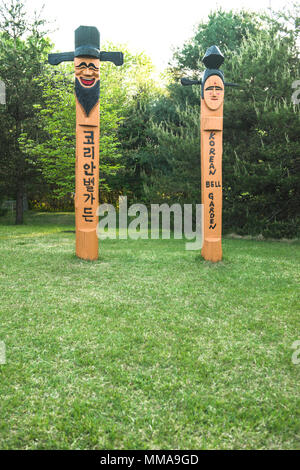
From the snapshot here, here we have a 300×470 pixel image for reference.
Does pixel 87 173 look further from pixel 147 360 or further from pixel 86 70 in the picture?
pixel 147 360

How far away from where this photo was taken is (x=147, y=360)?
10.6 ft

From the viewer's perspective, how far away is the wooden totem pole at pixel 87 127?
7.08m

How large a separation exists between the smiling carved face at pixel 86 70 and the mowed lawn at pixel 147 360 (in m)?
3.62

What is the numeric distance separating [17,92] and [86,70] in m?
10.2

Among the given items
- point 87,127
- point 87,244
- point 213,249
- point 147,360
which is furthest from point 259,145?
point 147,360

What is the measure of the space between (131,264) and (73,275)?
141cm

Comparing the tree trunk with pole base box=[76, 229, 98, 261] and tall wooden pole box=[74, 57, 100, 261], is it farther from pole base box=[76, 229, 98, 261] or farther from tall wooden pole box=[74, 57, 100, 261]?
pole base box=[76, 229, 98, 261]

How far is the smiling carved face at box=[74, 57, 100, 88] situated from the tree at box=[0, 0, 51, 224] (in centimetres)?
959

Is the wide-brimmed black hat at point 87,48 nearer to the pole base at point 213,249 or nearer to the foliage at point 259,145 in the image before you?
the pole base at point 213,249

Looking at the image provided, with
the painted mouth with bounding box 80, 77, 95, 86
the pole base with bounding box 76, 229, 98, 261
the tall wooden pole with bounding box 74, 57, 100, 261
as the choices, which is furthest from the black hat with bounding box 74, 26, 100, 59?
the pole base with bounding box 76, 229, 98, 261

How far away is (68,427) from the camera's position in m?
2.31

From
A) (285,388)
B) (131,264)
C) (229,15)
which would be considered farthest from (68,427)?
(229,15)

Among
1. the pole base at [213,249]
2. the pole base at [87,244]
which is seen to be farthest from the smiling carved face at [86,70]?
the pole base at [213,249]

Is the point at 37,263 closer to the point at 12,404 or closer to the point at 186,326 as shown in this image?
the point at 186,326
